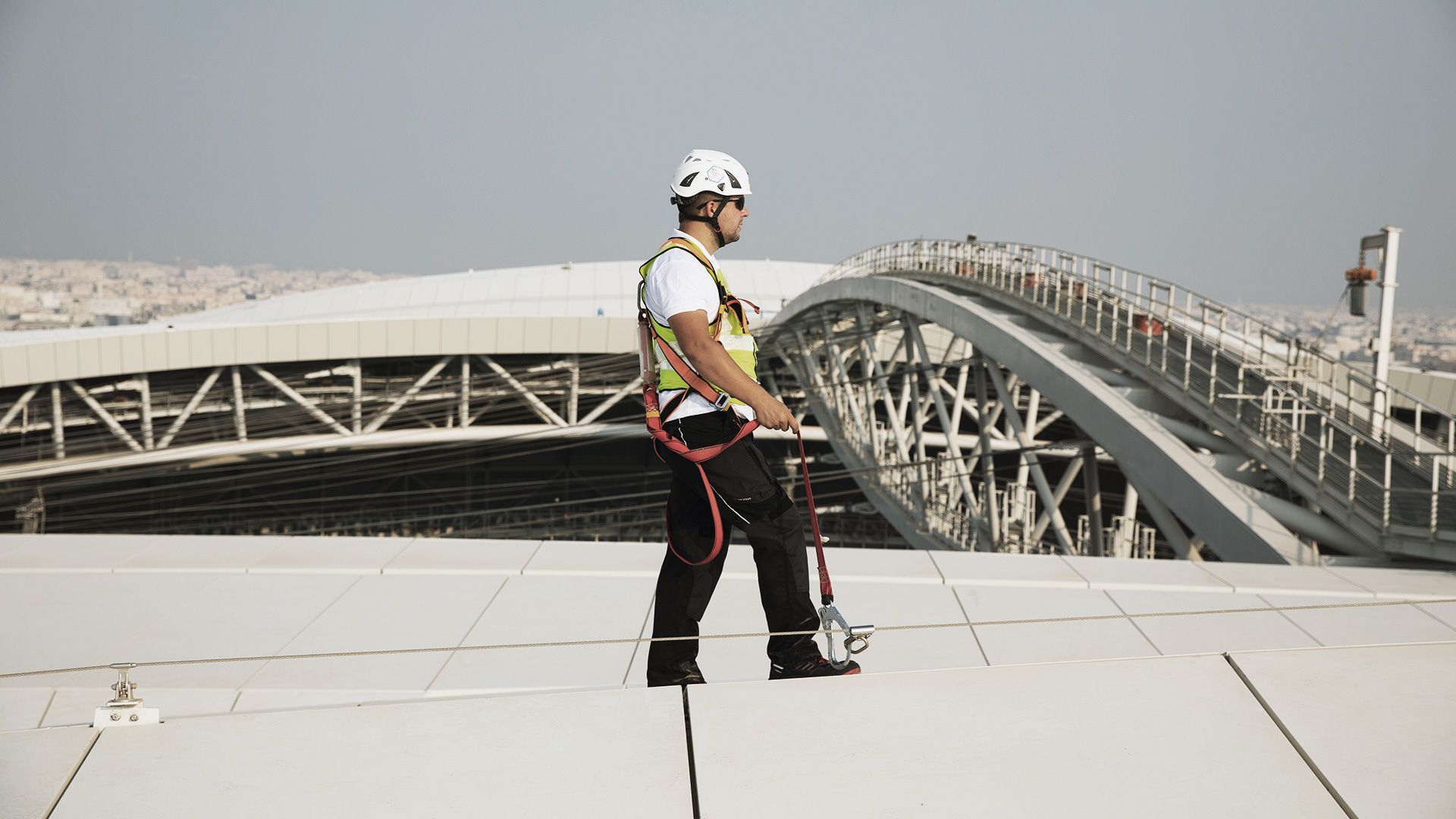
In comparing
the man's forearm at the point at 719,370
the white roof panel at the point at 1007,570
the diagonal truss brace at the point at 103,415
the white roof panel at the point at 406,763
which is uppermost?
the man's forearm at the point at 719,370

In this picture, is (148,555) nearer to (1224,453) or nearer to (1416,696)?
(1416,696)

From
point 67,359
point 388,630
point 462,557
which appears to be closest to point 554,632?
point 388,630

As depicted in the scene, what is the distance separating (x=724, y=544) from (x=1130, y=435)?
9382 mm

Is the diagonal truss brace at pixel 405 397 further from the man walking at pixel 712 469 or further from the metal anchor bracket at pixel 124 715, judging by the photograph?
the metal anchor bracket at pixel 124 715

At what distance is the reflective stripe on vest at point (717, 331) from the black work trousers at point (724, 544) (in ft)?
0.62

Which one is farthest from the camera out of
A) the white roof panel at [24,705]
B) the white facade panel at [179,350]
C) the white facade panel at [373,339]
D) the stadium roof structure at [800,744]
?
the white facade panel at [373,339]

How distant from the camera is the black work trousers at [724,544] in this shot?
161 inches

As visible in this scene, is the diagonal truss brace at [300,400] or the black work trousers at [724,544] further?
the diagonal truss brace at [300,400]

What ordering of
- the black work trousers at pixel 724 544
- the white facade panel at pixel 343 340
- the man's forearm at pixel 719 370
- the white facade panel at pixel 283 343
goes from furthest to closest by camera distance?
the white facade panel at pixel 343 340 → the white facade panel at pixel 283 343 → the black work trousers at pixel 724 544 → the man's forearm at pixel 719 370

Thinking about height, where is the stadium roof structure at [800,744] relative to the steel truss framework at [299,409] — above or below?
above

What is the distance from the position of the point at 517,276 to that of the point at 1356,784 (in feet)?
161

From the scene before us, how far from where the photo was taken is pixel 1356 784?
293 cm

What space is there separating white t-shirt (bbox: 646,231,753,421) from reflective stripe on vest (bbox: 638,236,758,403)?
1.1 inches

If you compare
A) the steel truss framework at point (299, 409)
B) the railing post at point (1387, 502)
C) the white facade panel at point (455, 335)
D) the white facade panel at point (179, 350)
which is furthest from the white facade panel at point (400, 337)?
the railing post at point (1387, 502)
